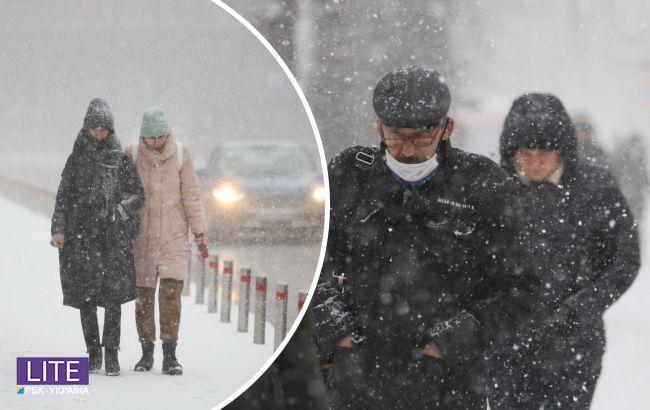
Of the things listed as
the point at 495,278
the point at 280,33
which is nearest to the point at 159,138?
the point at 495,278

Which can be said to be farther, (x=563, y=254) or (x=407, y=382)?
(x=563, y=254)

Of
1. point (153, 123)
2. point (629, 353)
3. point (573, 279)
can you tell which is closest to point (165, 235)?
point (153, 123)

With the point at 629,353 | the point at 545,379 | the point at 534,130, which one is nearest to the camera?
the point at 534,130

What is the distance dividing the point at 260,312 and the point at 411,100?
56 centimetres

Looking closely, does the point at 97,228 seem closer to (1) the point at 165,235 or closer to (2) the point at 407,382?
(1) the point at 165,235

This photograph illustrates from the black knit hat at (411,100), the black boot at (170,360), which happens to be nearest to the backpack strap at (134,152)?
the black boot at (170,360)

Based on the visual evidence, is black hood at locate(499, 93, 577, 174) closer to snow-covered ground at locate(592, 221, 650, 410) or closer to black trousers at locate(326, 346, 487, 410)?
black trousers at locate(326, 346, 487, 410)

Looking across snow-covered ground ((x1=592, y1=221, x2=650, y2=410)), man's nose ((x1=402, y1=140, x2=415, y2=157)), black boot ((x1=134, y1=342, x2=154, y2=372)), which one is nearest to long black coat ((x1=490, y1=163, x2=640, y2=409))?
man's nose ((x1=402, y1=140, x2=415, y2=157))

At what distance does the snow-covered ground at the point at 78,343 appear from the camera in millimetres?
2490

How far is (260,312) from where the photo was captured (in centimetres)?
265

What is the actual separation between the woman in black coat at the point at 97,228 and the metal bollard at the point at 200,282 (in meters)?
0.14

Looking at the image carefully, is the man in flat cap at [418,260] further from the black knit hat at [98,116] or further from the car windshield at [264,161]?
the black knit hat at [98,116]

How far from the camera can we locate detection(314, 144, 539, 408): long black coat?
2.68 meters

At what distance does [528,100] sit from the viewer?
13.5 feet
